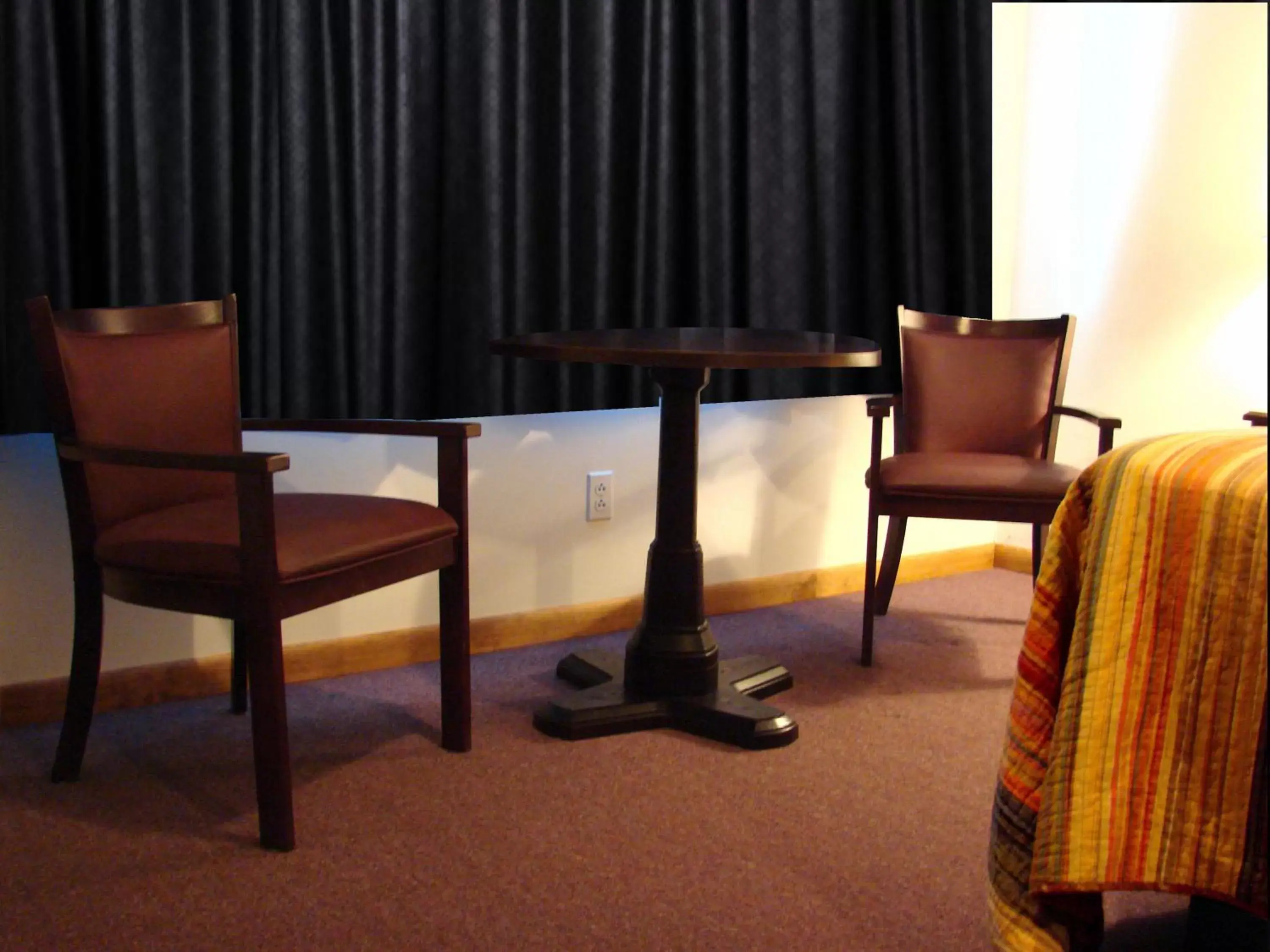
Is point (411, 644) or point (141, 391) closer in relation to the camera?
point (141, 391)

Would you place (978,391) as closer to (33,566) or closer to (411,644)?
(411,644)

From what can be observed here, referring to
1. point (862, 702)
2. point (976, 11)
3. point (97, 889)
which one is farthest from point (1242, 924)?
point (976, 11)

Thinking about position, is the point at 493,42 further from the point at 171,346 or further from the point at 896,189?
the point at 896,189

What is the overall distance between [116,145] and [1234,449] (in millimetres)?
1890

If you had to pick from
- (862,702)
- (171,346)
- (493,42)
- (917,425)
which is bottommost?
(862,702)

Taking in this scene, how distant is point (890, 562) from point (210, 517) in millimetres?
1801

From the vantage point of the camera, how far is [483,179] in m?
2.67

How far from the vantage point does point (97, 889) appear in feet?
5.98

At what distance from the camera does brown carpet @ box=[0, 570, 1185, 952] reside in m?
1.75

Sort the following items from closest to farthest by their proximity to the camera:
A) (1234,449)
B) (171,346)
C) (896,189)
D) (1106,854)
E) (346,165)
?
(1106,854), (1234,449), (171,346), (346,165), (896,189)

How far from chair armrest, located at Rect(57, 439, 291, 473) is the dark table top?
522 millimetres

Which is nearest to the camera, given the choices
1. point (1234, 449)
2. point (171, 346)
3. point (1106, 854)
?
point (1106, 854)

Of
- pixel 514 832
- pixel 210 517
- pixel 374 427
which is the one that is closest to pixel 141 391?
pixel 210 517

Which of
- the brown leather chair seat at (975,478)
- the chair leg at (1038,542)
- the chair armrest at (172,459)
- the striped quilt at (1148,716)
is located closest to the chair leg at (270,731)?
the chair armrest at (172,459)
